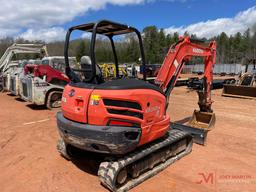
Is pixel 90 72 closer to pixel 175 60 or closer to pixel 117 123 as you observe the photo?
pixel 117 123

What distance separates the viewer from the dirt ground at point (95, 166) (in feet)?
13.8

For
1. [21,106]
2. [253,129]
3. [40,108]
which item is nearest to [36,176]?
[253,129]

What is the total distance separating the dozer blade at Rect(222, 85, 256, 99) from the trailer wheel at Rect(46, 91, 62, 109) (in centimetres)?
914

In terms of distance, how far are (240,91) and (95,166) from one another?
1177cm

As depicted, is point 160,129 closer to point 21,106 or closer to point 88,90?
point 88,90

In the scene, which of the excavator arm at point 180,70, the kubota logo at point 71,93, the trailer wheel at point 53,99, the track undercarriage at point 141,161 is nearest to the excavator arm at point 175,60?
the excavator arm at point 180,70

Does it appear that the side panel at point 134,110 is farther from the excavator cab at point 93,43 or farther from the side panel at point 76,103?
the excavator cab at point 93,43

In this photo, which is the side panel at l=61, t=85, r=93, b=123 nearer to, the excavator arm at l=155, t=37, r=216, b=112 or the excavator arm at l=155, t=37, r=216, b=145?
the excavator arm at l=155, t=37, r=216, b=145

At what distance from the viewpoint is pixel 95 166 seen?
495 centimetres

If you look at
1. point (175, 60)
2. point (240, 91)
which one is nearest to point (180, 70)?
point (175, 60)

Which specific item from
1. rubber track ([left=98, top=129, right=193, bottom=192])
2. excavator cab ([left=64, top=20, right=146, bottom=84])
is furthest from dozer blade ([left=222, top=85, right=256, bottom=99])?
excavator cab ([left=64, top=20, right=146, bottom=84])

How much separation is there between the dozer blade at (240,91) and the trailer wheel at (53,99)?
9.14 meters

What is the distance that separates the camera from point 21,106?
1149 cm

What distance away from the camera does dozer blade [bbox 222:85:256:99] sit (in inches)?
549
